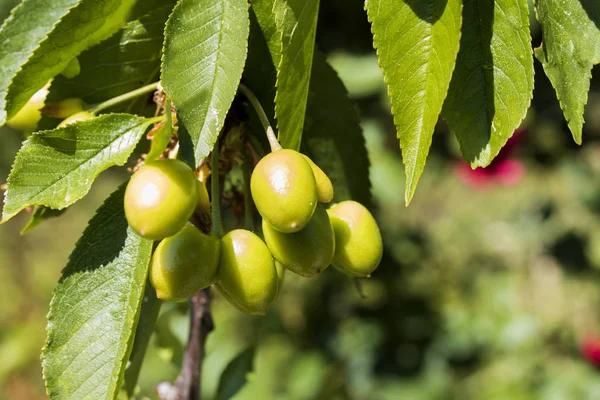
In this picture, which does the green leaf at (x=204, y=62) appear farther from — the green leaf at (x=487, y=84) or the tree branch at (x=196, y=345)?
the tree branch at (x=196, y=345)

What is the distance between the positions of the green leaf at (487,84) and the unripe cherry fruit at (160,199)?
1.13ft

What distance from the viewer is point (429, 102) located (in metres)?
0.77

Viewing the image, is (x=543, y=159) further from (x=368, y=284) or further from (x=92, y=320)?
(x=92, y=320)

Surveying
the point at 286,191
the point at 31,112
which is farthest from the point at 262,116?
the point at 31,112

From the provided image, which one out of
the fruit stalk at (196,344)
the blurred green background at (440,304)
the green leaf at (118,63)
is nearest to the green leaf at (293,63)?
the green leaf at (118,63)

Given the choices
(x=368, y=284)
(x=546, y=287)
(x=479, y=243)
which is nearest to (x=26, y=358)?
(x=368, y=284)

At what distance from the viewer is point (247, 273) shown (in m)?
0.80

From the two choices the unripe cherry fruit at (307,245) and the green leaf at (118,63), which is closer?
the unripe cherry fruit at (307,245)

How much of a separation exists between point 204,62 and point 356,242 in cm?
30

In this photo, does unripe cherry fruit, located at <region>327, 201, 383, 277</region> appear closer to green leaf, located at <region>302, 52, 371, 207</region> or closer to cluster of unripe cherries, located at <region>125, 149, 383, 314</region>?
cluster of unripe cherries, located at <region>125, 149, 383, 314</region>

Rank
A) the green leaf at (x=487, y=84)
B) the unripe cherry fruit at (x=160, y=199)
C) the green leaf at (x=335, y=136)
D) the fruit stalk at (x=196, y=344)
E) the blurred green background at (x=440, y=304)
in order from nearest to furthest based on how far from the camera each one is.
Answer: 1. the unripe cherry fruit at (x=160, y=199)
2. the green leaf at (x=487, y=84)
3. the green leaf at (x=335, y=136)
4. the fruit stalk at (x=196, y=344)
5. the blurred green background at (x=440, y=304)

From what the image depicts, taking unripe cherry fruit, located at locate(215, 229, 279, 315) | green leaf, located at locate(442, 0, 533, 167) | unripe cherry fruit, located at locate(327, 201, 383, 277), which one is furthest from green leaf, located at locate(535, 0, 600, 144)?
unripe cherry fruit, located at locate(215, 229, 279, 315)

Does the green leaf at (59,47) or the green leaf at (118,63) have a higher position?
the green leaf at (59,47)

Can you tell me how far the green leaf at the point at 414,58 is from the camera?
772mm
